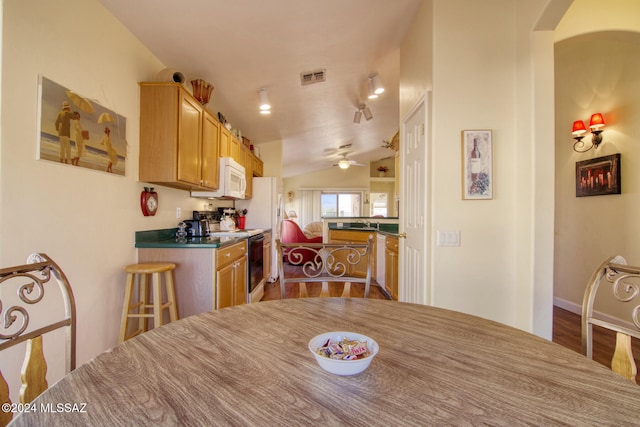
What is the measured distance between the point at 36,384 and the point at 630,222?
4009 millimetres

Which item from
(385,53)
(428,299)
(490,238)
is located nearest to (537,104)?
(490,238)

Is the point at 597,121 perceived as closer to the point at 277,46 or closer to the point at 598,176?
the point at 598,176

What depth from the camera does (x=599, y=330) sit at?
2641mm

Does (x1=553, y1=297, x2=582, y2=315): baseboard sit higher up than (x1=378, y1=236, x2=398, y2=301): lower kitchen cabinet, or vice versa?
(x1=378, y1=236, x2=398, y2=301): lower kitchen cabinet

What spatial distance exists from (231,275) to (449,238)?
6.09ft

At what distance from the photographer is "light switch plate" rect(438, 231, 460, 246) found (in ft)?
6.39

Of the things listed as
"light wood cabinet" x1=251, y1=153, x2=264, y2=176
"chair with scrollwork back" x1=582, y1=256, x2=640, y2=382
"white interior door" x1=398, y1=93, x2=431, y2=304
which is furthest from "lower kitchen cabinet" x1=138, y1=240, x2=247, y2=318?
"light wood cabinet" x1=251, y1=153, x2=264, y2=176

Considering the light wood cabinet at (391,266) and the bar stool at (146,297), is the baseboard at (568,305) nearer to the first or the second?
the light wood cabinet at (391,266)

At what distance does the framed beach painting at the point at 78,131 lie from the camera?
4.79ft

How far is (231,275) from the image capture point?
8.57ft

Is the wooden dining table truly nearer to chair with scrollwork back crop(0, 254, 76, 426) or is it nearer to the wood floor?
chair with scrollwork back crop(0, 254, 76, 426)

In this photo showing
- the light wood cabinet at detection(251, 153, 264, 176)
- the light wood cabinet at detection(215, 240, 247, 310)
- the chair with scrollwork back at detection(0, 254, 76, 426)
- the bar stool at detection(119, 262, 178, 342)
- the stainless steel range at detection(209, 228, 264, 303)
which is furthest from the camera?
the light wood cabinet at detection(251, 153, 264, 176)

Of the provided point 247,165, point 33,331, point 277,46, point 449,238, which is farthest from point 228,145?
point 33,331

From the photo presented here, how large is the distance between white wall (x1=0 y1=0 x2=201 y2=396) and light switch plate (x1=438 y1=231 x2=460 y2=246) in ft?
7.35
